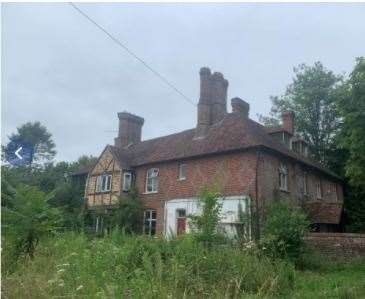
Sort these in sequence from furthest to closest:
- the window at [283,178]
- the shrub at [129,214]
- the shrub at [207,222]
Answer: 1. the shrub at [129,214]
2. the window at [283,178]
3. the shrub at [207,222]

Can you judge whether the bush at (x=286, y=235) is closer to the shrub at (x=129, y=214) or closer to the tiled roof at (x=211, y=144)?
the tiled roof at (x=211, y=144)

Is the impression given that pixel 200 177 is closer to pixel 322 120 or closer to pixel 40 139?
pixel 322 120

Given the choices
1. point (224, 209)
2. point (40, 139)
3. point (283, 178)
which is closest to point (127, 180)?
point (224, 209)

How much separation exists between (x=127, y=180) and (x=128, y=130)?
23.4 feet

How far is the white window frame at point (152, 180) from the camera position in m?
27.3

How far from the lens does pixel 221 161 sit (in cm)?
2380

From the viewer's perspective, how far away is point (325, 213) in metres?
24.7

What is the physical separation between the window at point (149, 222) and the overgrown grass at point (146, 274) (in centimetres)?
1520

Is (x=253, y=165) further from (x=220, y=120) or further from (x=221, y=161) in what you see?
(x=220, y=120)

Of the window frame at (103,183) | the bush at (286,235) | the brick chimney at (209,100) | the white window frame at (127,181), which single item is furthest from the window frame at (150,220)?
the bush at (286,235)

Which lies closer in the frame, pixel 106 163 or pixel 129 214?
pixel 129 214

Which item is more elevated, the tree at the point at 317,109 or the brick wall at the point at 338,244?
the tree at the point at 317,109

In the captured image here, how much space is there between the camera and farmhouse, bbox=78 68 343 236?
2250 centimetres

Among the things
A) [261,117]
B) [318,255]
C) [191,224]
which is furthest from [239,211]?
[261,117]
